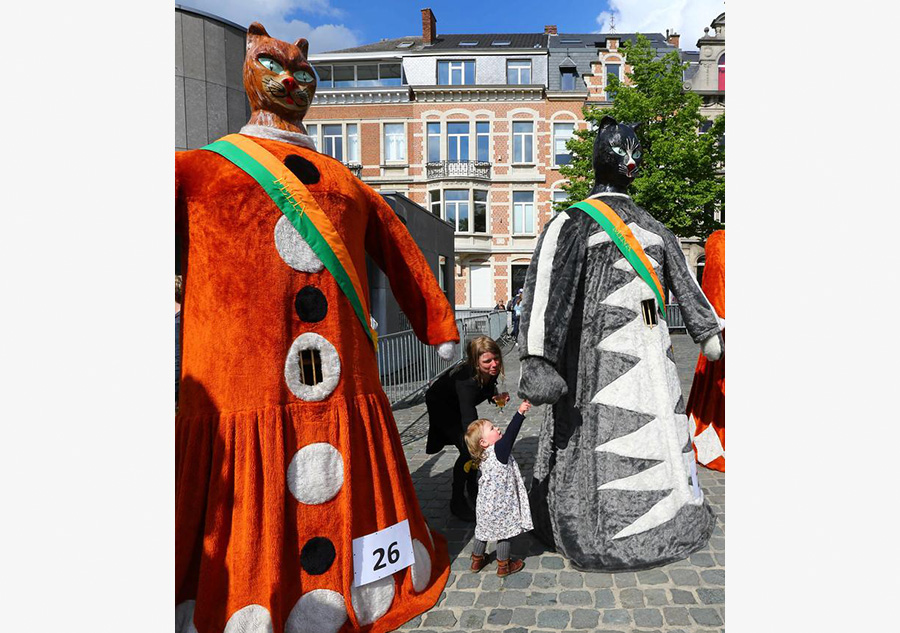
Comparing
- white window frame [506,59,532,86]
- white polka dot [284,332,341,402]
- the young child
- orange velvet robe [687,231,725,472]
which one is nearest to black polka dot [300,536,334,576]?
white polka dot [284,332,341,402]

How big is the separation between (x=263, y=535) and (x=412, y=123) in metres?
23.7

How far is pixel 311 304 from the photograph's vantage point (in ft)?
7.84

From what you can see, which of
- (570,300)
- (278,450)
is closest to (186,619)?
(278,450)

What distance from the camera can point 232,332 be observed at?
2297 millimetres

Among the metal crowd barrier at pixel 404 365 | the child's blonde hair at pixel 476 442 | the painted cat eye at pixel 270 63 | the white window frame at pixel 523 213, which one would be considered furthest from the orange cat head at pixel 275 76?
the white window frame at pixel 523 213

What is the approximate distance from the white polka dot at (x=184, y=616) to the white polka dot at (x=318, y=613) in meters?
0.38

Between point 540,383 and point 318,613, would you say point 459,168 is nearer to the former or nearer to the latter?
point 540,383

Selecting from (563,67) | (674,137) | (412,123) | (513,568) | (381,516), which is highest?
(563,67)

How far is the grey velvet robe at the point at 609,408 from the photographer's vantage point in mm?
2877

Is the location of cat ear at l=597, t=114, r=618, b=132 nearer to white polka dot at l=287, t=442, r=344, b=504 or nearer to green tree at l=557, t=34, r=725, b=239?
white polka dot at l=287, t=442, r=344, b=504

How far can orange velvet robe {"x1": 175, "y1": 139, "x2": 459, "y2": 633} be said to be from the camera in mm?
2211

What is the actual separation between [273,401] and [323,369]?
9.8 inches

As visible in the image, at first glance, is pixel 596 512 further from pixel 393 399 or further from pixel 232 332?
pixel 393 399

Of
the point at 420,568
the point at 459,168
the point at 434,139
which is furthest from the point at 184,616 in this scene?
the point at 434,139
